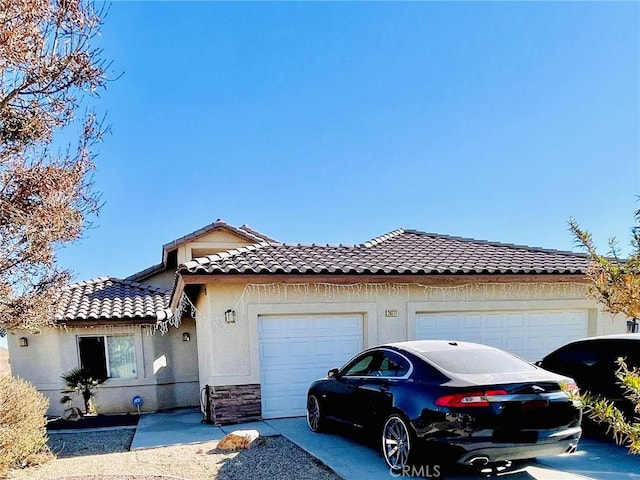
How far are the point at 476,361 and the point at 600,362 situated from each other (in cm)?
276

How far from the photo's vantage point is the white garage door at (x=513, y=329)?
9.59m

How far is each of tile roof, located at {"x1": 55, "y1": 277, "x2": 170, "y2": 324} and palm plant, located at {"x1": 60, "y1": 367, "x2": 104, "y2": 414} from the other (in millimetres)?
1436

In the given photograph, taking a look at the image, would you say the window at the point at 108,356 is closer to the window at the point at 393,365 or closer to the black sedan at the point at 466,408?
the black sedan at the point at 466,408

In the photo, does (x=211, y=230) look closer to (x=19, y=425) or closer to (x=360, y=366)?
(x=19, y=425)

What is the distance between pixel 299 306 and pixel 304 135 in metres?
8.58

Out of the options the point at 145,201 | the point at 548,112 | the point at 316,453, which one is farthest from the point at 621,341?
the point at 145,201

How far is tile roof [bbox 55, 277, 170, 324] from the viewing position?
1124 cm

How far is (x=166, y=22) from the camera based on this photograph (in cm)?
927

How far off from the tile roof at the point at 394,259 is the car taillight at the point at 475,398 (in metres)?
4.33

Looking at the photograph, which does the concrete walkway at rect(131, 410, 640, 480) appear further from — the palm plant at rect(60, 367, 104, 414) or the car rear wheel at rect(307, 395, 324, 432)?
the palm plant at rect(60, 367, 104, 414)

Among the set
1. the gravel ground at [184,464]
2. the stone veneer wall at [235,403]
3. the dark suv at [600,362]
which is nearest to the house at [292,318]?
the stone veneer wall at [235,403]

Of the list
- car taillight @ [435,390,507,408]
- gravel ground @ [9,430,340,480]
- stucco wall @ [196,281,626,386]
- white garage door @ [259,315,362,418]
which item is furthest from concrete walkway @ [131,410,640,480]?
car taillight @ [435,390,507,408]

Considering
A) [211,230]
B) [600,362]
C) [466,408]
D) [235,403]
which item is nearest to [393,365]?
[466,408]

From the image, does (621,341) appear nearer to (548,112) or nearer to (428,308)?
(428,308)
